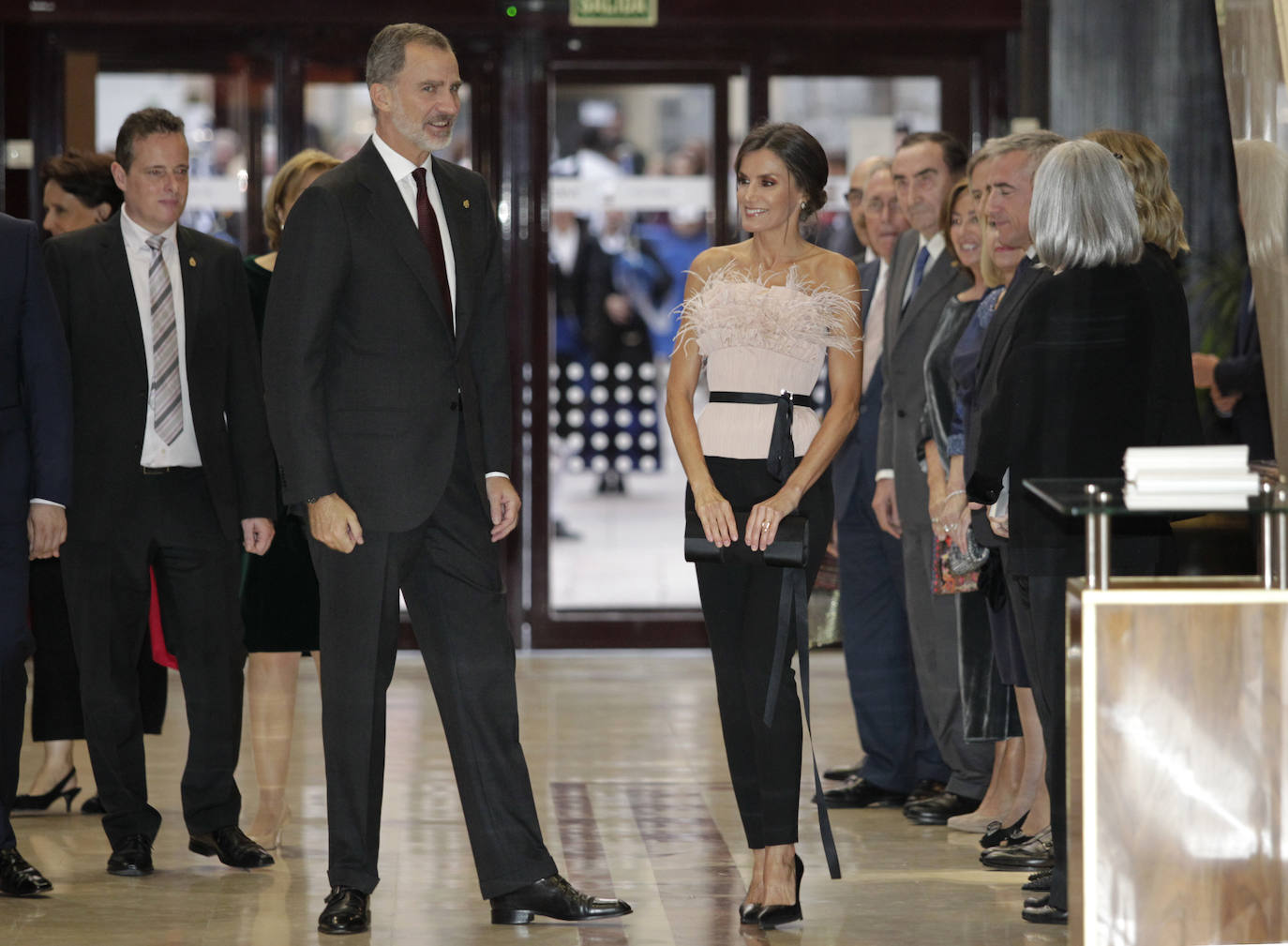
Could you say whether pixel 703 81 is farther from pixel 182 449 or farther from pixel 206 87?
pixel 182 449

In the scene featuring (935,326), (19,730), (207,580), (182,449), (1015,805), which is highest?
(935,326)

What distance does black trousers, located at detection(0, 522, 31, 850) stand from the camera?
399cm

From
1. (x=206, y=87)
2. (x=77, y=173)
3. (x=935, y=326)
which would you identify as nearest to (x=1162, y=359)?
(x=935, y=326)

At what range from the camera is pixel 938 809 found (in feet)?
16.0

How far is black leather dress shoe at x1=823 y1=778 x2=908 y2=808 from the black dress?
156cm

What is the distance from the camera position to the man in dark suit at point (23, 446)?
400 cm

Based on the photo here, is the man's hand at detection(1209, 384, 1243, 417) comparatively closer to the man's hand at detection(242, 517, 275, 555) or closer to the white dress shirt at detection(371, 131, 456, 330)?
the white dress shirt at detection(371, 131, 456, 330)

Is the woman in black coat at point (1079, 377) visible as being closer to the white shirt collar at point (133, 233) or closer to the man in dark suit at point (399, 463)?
the man in dark suit at point (399, 463)

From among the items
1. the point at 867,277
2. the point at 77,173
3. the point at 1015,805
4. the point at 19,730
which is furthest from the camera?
the point at 867,277

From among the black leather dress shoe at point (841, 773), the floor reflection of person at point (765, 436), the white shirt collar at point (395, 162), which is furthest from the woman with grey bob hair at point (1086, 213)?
the black leather dress shoe at point (841, 773)

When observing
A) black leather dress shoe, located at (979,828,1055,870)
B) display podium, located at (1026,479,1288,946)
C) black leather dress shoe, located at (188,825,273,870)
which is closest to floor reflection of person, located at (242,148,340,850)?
black leather dress shoe, located at (188,825,273,870)

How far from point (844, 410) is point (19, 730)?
2044 millimetres

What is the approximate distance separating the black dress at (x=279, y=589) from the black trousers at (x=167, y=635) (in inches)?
7.4

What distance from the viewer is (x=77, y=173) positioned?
514 centimetres
